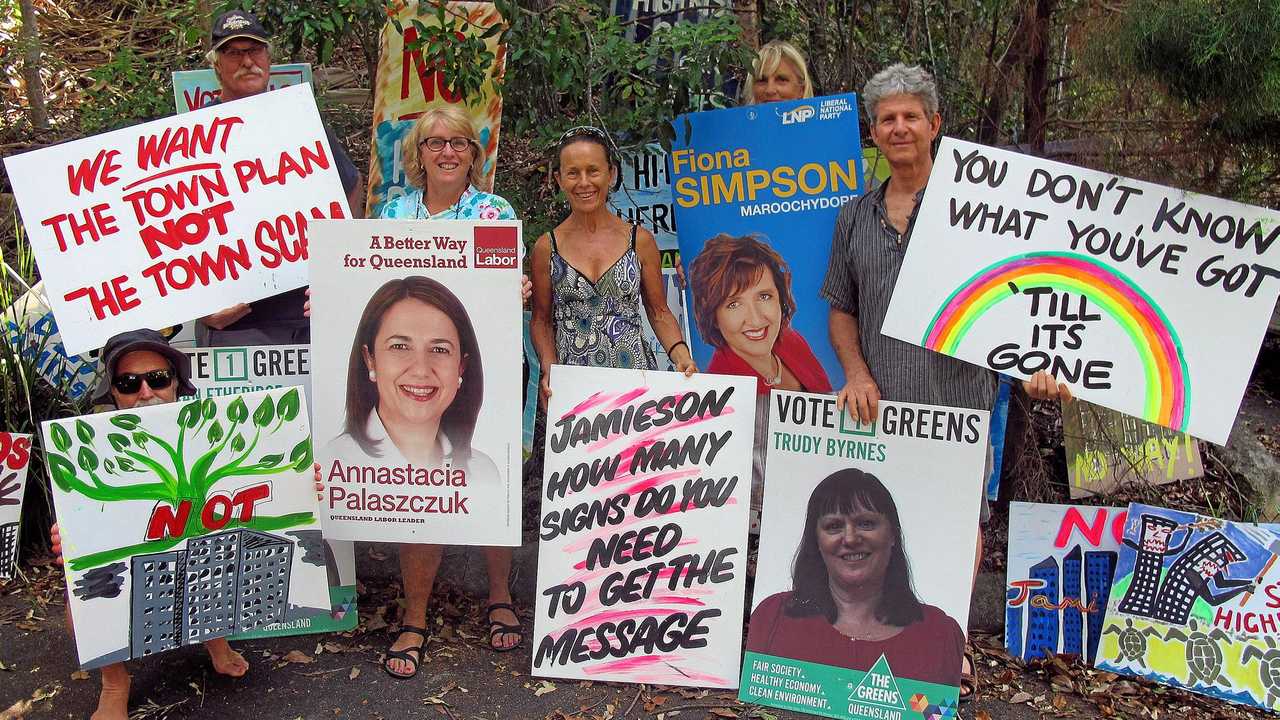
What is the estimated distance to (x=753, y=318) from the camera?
4.23 meters

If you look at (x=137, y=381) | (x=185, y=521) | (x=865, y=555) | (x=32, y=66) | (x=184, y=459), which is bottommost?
(x=865, y=555)

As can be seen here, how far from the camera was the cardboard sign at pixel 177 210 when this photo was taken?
3715 millimetres

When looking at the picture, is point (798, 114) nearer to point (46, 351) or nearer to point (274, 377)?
point (274, 377)

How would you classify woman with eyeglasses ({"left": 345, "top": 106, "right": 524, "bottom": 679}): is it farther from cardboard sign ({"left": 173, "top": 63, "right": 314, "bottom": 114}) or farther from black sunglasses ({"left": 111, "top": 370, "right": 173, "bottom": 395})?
cardboard sign ({"left": 173, "top": 63, "right": 314, "bottom": 114})

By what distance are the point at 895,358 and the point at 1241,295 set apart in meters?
1.04

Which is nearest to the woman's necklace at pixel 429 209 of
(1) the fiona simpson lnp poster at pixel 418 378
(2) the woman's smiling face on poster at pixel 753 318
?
(1) the fiona simpson lnp poster at pixel 418 378

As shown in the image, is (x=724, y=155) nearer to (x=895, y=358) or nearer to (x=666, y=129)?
(x=666, y=129)

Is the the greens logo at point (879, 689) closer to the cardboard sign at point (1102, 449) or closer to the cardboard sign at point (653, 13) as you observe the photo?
the cardboard sign at point (1102, 449)

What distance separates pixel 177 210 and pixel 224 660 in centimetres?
159

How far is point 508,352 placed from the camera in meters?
3.60

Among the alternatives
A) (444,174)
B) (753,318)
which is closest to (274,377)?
(444,174)

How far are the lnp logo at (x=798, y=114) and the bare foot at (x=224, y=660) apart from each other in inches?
110

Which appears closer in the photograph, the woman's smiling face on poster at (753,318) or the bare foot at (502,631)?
the bare foot at (502,631)

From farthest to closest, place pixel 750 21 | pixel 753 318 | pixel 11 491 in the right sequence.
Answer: pixel 750 21, pixel 11 491, pixel 753 318
